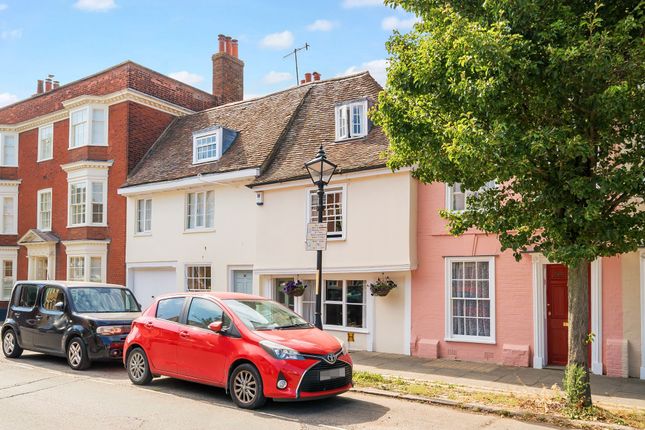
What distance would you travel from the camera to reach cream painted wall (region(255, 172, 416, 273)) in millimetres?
14148

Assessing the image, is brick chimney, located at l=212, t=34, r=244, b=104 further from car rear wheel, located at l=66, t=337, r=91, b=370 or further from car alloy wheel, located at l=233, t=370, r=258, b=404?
car alloy wheel, located at l=233, t=370, r=258, b=404

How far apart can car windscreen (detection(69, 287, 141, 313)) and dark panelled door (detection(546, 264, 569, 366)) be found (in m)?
9.27

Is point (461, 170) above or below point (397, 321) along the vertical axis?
above

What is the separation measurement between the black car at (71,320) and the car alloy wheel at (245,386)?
4.38m

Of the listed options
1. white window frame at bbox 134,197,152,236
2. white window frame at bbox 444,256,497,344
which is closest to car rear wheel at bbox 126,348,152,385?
white window frame at bbox 444,256,497,344

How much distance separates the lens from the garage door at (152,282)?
20364 mm

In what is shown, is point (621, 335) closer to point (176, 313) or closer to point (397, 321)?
point (397, 321)

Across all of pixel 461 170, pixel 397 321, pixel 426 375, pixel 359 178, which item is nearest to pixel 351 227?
pixel 359 178

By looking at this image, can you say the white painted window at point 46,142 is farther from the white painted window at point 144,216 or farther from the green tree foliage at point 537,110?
the green tree foliage at point 537,110

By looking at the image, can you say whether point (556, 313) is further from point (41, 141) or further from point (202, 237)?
point (41, 141)

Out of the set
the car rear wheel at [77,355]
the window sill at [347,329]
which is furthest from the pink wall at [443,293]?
the car rear wheel at [77,355]

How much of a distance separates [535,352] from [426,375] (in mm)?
2612

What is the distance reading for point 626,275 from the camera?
1154cm

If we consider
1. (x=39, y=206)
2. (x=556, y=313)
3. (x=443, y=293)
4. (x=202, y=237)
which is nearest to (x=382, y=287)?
(x=443, y=293)
